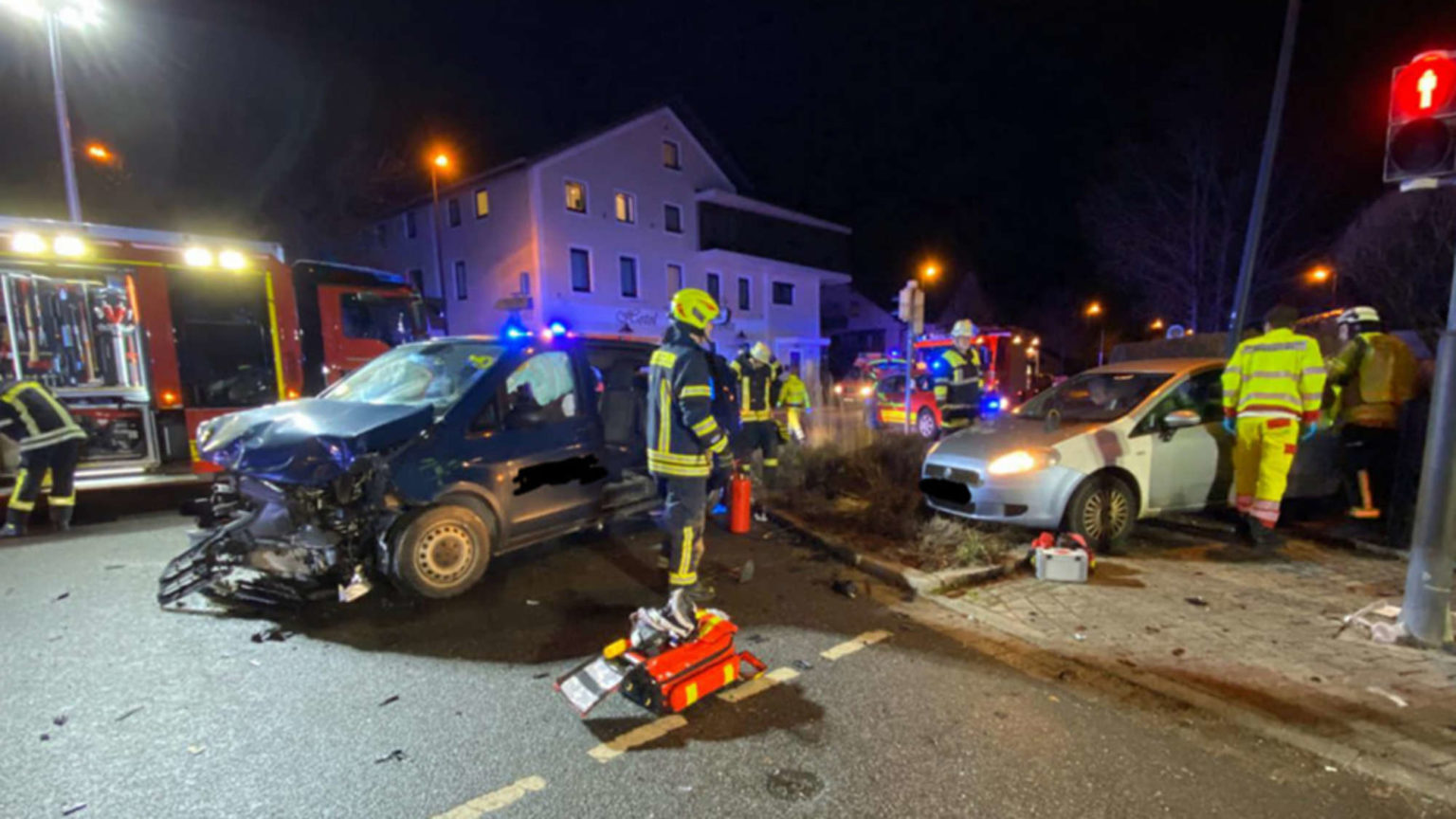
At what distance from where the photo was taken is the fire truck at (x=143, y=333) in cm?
707

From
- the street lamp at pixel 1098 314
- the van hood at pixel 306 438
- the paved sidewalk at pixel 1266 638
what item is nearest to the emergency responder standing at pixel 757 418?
the paved sidewalk at pixel 1266 638

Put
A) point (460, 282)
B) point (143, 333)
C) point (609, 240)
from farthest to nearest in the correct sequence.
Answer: point (460, 282), point (609, 240), point (143, 333)

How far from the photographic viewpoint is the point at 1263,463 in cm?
512

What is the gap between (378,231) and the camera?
28406mm

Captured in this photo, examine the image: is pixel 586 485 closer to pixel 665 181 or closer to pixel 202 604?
pixel 202 604

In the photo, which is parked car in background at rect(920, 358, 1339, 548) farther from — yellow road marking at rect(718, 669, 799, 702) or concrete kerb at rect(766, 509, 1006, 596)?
yellow road marking at rect(718, 669, 799, 702)

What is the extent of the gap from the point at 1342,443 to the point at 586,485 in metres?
6.46

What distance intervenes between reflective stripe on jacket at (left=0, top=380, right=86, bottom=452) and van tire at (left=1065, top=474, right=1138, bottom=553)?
9070 mm

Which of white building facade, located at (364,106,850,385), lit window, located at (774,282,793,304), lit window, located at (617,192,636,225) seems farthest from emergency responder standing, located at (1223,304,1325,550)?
lit window, located at (774,282,793,304)

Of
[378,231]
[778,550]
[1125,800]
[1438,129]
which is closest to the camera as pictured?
[1125,800]

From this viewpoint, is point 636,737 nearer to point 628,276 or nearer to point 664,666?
point 664,666

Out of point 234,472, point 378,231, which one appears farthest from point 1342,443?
point 378,231

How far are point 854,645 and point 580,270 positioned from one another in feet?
72.4

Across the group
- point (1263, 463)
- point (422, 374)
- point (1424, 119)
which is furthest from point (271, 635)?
point (1263, 463)
